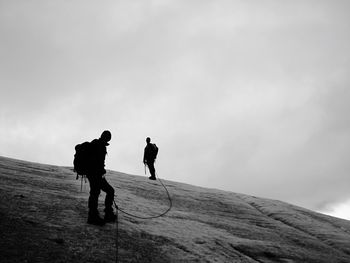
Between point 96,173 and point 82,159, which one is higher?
point 82,159

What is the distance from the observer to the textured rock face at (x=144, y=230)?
820 centimetres

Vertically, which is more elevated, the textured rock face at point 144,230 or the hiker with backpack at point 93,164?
the hiker with backpack at point 93,164

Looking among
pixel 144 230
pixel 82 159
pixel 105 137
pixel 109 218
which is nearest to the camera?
pixel 82 159

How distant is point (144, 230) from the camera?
34.6 ft

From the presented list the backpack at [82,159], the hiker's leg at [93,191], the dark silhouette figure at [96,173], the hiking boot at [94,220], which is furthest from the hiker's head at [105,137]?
the hiking boot at [94,220]

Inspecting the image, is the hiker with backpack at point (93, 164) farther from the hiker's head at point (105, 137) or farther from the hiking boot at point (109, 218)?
the hiking boot at point (109, 218)

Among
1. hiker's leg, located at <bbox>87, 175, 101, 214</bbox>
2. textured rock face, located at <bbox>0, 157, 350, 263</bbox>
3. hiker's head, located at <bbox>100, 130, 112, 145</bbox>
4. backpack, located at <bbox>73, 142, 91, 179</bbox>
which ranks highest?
hiker's head, located at <bbox>100, 130, 112, 145</bbox>

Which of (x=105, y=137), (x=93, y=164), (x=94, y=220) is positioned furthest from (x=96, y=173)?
(x=94, y=220)

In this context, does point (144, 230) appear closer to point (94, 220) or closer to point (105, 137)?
point (94, 220)

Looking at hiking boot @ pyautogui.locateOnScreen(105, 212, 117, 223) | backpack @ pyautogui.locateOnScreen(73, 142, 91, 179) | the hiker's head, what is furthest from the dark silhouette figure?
hiking boot @ pyautogui.locateOnScreen(105, 212, 117, 223)

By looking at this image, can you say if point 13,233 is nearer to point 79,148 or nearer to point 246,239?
point 79,148

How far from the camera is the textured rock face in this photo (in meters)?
8.20

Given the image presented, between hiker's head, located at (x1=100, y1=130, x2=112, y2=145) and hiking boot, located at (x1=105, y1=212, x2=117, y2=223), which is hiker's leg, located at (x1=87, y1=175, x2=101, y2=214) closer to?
hiking boot, located at (x1=105, y1=212, x2=117, y2=223)

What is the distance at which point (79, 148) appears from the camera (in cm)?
970
